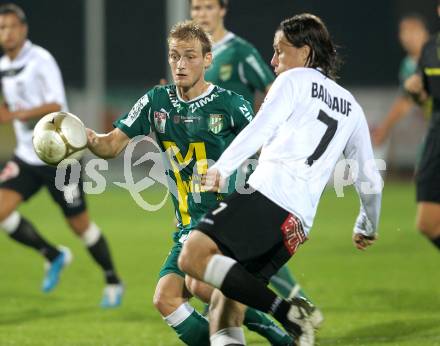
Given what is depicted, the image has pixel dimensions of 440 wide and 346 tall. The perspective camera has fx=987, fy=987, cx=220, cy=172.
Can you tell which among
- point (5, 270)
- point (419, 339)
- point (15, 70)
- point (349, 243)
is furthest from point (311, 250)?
point (419, 339)

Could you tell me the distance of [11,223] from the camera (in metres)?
8.59

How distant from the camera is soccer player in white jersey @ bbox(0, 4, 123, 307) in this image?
8.49 metres

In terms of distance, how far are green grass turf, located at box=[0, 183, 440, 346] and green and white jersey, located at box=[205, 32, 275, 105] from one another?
72.1 inches

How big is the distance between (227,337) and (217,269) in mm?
485

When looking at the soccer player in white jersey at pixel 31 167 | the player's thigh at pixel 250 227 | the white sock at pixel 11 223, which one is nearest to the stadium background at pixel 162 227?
the soccer player in white jersey at pixel 31 167

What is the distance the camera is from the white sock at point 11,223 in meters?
8.56

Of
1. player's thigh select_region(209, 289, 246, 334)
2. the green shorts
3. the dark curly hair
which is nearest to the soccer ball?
the green shorts

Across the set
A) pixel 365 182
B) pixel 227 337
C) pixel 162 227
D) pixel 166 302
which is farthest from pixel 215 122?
pixel 162 227

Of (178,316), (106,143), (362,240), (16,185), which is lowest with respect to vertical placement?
(16,185)

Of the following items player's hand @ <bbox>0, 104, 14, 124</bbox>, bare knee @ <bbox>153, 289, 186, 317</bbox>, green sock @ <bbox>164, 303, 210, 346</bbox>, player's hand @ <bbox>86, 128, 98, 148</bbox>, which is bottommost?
player's hand @ <bbox>0, 104, 14, 124</bbox>

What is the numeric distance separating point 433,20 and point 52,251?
16.8m

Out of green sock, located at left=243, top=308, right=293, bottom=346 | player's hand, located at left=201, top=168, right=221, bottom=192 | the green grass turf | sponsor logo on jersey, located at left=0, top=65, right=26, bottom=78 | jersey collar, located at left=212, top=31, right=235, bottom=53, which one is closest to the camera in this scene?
player's hand, located at left=201, top=168, right=221, bottom=192

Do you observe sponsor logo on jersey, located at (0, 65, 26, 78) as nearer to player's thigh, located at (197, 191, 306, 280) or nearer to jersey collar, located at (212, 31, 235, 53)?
jersey collar, located at (212, 31, 235, 53)

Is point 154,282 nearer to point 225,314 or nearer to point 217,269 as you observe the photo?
point 225,314
